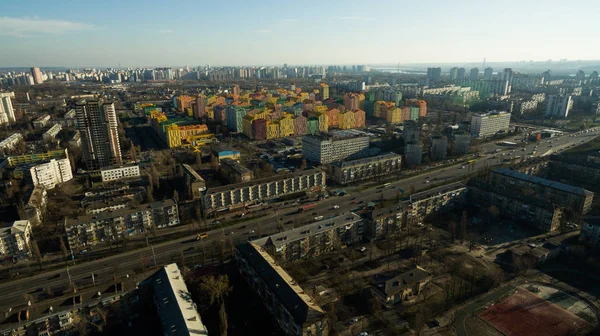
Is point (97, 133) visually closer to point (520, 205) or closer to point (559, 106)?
point (520, 205)

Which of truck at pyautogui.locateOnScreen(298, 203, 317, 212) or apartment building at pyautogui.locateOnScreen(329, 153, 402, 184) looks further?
apartment building at pyautogui.locateOnScreen(329, 153, 402, 184)

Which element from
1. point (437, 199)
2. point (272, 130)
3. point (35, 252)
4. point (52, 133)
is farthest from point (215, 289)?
point (52, 133)

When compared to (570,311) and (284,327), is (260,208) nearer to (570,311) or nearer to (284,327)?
(284,327)

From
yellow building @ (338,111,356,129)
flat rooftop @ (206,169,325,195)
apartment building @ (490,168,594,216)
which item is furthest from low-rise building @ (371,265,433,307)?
yellow building @ (338,111,356,129)

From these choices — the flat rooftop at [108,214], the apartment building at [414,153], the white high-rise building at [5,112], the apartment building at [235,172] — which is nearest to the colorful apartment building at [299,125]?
the apartment building at [235,172]

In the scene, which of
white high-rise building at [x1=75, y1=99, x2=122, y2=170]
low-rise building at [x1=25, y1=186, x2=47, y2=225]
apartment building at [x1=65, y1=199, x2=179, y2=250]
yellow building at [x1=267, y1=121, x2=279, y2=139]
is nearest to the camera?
apartment building at [x1=65, y1=199, x2=179, y2=250]

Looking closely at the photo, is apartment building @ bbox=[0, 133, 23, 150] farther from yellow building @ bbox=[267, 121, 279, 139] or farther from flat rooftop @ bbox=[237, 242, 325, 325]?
flat rooftop @ bbox=[237, 242, 325, 325]

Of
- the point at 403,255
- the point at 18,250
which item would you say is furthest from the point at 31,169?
the point at 403,255
